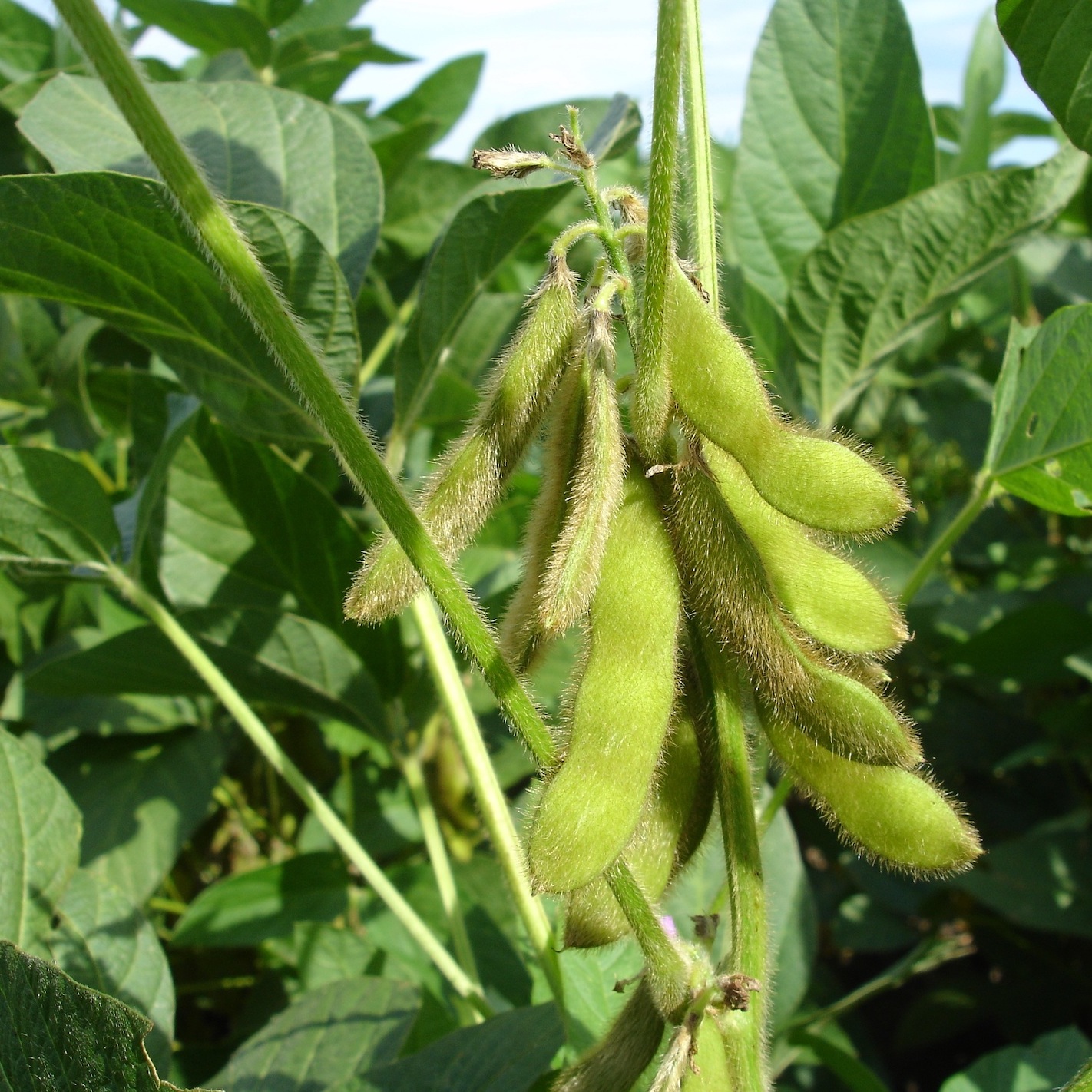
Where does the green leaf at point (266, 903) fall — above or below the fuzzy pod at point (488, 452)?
below

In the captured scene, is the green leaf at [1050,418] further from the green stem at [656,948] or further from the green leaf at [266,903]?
the green leaf at [266,903]

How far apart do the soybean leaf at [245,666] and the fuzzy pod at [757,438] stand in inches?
34.8

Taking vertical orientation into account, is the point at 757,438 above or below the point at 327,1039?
above

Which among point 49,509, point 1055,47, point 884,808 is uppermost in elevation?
point 1055,47

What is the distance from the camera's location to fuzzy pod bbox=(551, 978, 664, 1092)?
90 cm

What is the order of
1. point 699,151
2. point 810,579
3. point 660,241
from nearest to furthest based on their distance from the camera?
point 660,241
point 810,579
point 699,151

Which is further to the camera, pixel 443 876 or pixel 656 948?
pixel 443 876

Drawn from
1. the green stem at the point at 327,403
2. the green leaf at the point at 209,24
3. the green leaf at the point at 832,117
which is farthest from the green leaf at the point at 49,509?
the green leaf at the point at 209,24

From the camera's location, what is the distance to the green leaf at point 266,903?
1771 millimetres

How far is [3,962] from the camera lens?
0.86 metres

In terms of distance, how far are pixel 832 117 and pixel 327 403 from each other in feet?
3.83

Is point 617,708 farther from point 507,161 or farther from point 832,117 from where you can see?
point 832,117

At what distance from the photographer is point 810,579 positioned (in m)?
0.87

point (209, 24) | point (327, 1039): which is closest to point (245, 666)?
point (327, 1039)
